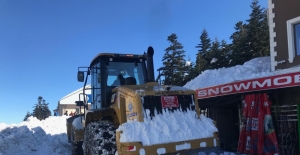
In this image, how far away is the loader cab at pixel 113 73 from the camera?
7.63 meters

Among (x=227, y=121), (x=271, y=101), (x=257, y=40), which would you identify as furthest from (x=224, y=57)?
(x=271, y=101)

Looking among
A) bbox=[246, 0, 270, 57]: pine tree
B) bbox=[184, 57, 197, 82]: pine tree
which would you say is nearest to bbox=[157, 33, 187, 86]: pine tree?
bbox=[184, 57, 197, 82]: pine tree

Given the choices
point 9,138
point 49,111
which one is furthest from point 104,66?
point 49,111

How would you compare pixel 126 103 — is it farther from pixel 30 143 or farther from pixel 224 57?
pixel 224 57

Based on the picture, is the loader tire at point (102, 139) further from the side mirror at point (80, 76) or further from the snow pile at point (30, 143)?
the snow pile at point (30, 143)

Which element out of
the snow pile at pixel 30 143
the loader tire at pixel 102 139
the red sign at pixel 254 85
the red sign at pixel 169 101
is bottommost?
the snow pile at pixel 30 143

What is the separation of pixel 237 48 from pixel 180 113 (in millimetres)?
27983

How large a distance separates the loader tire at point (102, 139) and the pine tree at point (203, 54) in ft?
90.4

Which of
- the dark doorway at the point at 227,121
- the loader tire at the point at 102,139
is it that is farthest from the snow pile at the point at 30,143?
the dark doorway at the point at 227,121

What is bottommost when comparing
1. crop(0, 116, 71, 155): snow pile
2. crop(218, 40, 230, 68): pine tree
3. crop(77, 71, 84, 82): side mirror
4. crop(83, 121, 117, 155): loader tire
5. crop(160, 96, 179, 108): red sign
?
crop(0, 116, 71, 155): snow pile

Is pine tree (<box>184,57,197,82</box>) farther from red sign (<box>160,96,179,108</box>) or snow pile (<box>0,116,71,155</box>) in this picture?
red sign (<box>160,96,179,108</box>)

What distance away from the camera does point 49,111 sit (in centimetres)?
6166

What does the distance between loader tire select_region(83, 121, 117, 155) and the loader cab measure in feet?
3.17

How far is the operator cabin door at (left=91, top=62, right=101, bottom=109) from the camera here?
25.9ft
